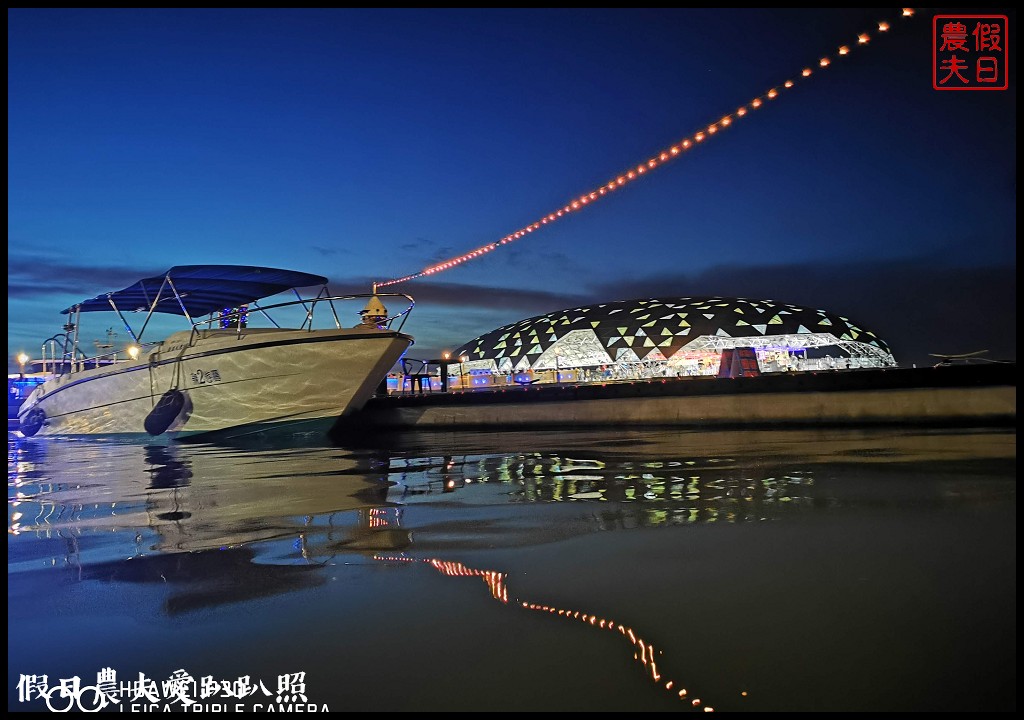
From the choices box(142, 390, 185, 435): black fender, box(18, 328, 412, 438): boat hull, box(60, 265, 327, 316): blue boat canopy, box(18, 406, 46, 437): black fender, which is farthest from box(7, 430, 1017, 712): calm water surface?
box(18, 406, 46, 437): black fender

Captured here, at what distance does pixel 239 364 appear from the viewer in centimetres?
2111

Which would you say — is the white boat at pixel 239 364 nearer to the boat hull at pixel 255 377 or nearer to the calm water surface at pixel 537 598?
the boat hull at pixel 255 377

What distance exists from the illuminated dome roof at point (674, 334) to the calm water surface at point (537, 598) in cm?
7329

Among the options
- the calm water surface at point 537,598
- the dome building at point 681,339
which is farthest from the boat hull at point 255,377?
the dome building at point 681,339

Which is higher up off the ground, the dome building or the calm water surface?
the dome building

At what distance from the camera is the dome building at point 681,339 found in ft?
263

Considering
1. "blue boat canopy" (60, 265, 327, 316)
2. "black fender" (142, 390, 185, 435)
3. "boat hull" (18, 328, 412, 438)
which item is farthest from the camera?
"black fender" (142, 390, 185, 435)

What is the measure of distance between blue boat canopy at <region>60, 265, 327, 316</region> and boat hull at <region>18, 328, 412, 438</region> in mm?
1910

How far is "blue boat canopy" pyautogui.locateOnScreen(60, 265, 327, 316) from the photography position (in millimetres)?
21562

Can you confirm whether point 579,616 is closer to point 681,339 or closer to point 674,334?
point 681,339

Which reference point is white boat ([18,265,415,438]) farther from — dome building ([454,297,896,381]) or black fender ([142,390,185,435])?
dome building ([454,297,896,381])

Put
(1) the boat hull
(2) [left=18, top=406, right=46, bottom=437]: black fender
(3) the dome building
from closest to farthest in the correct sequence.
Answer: (1) the boat hull → (2) [left=18, top=406, right=46, bottom=437]: black fender → (3) the dome building

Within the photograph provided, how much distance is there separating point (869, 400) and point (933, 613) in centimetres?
2028

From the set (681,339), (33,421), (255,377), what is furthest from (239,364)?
(681,339)
